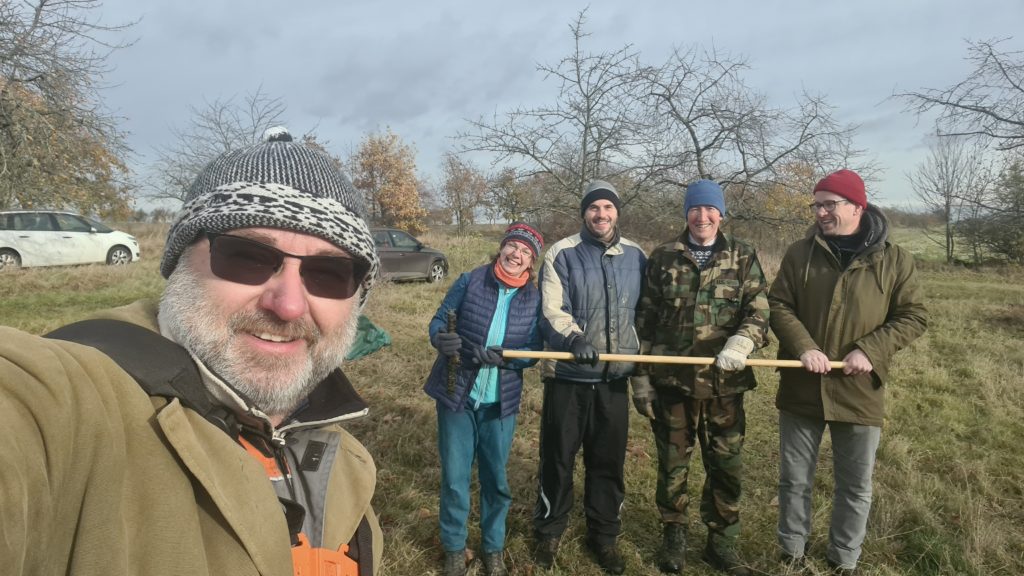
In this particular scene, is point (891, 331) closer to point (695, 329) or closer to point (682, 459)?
point (695, 329)

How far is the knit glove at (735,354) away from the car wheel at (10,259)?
1564cm

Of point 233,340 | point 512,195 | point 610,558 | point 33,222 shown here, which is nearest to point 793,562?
point 610,558

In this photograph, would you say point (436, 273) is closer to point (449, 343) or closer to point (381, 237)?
point (381, 237)

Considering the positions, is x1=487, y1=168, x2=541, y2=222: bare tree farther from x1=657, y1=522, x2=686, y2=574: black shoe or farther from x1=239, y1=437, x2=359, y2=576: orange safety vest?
x1=239, y1=437, x2=359, y2=576: orange safety vest

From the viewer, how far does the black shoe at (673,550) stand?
10.3 ft

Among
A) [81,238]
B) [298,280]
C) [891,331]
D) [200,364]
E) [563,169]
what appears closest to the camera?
[200,364]

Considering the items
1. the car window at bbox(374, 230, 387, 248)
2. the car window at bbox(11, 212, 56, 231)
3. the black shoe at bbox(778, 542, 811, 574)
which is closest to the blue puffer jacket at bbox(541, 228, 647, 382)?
the black shoe at bbox(778, 542, 811, 574)

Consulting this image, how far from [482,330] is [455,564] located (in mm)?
1452

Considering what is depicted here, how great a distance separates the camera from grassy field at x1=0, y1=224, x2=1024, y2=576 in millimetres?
3219

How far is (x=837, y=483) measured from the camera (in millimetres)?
3066

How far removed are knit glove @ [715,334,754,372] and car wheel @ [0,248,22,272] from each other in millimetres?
15635

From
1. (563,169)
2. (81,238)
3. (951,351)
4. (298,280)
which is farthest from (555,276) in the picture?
(81,238)

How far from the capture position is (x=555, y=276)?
327cm

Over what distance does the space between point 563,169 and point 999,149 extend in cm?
851
